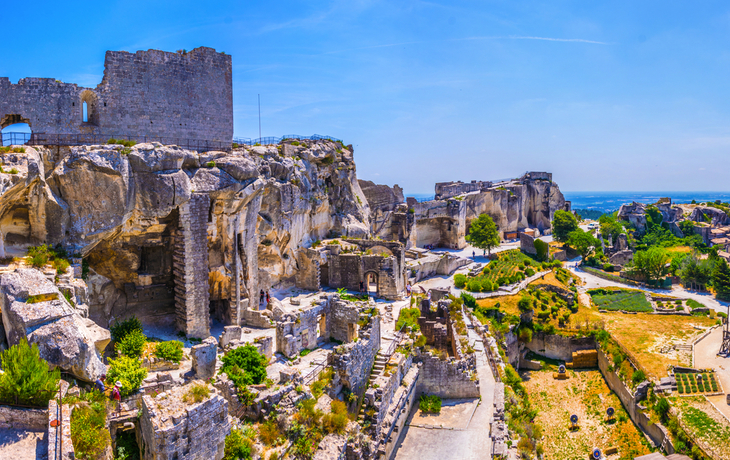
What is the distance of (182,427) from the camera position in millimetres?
9688

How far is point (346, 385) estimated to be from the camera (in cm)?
1474

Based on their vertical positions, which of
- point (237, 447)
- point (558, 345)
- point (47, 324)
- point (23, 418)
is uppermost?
point (47, 324)

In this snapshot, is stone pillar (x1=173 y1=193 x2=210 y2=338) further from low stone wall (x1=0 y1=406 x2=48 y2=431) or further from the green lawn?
the green lawn

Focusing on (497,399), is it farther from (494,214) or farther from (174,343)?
(494,214)

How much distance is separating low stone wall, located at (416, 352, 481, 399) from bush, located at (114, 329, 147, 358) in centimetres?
1032

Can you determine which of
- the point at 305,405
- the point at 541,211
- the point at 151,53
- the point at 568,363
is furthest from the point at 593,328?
the point at 541,211

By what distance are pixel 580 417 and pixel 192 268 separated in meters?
20.2

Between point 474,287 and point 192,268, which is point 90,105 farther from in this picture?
point 474,287

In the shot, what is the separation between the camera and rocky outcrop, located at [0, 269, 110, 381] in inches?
449

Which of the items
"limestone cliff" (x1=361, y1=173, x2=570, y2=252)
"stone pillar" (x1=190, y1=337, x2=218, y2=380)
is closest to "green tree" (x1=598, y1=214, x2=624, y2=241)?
"limestone cliff" (x1=361, y1=173, x2=570, y2=252)

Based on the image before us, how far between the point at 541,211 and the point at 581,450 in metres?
45.9

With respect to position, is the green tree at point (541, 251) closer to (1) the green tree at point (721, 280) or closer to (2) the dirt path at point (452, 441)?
(1) the green tree at point (721, 280)

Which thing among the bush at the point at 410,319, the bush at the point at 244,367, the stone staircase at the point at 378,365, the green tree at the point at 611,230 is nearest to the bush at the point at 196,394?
the bush at the point at 244,367

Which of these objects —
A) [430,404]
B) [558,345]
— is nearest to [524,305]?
[558,345]
